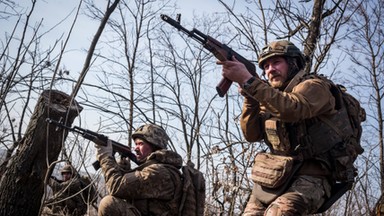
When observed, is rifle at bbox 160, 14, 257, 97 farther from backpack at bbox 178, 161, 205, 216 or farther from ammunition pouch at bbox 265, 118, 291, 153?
backpack at bbox 178, 161, 205, 216

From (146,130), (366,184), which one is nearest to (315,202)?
(146,130)

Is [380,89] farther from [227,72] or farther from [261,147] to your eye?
[227,72]

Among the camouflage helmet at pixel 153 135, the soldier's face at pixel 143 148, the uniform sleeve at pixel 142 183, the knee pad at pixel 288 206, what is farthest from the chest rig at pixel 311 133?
the soldier's face at pixel 143 148

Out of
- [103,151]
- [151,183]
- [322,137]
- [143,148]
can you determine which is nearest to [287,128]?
[322,137]

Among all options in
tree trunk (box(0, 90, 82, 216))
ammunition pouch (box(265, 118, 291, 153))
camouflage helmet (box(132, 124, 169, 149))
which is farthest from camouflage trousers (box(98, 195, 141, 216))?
ammunition pouch (box(265, 118, 291, 153))

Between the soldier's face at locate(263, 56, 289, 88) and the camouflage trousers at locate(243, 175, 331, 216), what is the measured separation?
26.5 inches

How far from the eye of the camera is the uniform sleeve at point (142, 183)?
4152mm

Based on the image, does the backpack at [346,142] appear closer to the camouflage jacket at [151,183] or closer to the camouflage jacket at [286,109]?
the camouflage jacket at [286,109]

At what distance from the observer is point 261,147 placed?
22.0 feet

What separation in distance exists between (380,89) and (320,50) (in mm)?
7640

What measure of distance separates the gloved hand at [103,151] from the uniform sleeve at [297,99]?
2454 millimetres

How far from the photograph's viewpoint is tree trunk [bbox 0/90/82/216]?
4246mm

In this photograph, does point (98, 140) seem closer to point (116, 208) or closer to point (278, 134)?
point (116, 208)

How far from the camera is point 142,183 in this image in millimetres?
4160
